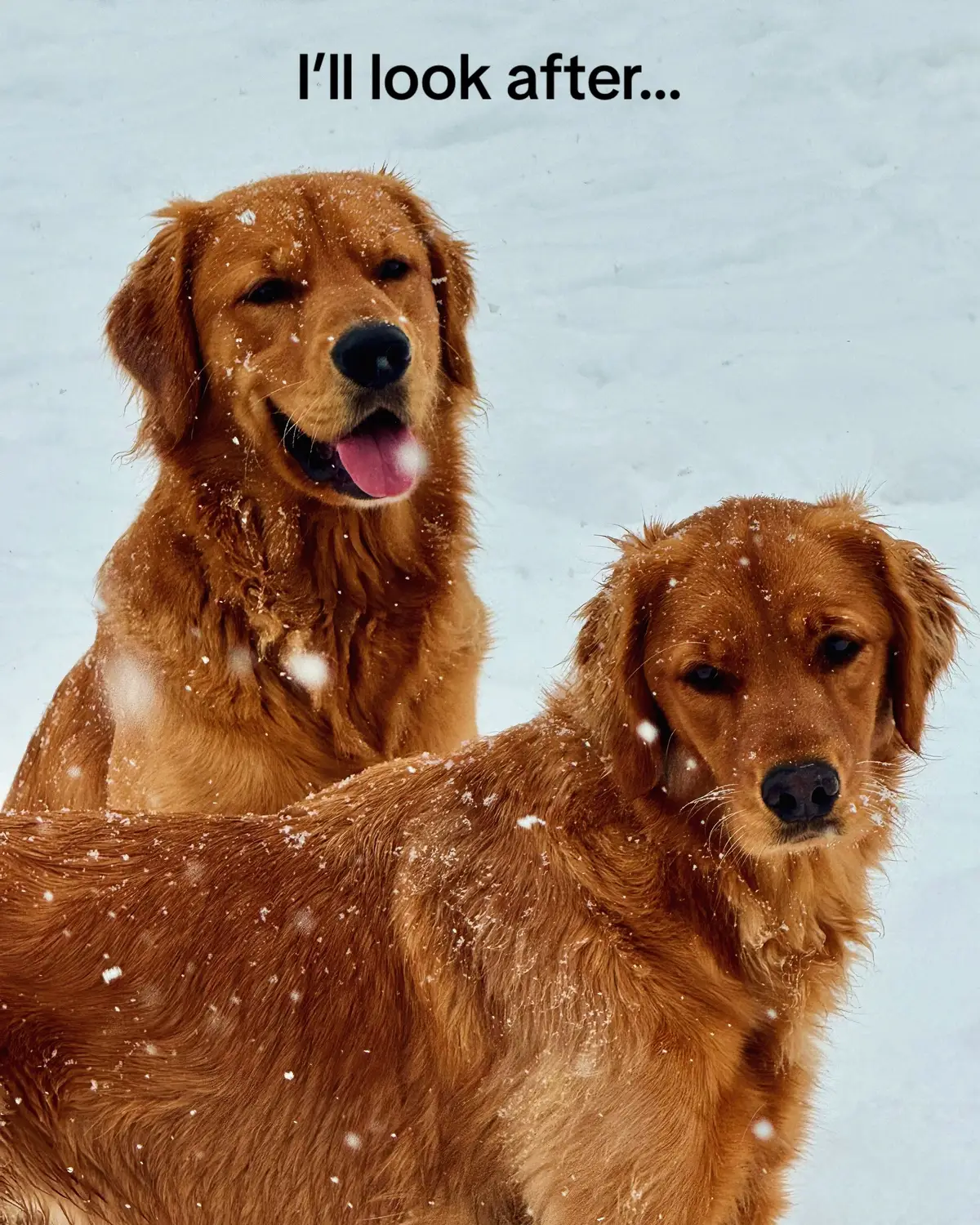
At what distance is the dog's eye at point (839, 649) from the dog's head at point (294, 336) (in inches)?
66.1

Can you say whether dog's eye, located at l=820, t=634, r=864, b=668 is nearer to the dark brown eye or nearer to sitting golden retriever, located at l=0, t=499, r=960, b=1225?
sitting golden retriever, located at l=0, t=499, r=960, b=1225

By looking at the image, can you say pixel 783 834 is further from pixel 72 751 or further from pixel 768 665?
Result: pixel 72 751

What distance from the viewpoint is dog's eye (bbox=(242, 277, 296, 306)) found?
4.42 m

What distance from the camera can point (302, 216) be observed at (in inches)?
175

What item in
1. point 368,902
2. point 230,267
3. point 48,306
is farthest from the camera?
point 48,306

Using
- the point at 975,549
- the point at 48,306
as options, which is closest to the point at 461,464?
the point at 975,549

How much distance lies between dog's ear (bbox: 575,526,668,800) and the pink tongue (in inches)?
47.2

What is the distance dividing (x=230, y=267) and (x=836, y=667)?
7.50ft

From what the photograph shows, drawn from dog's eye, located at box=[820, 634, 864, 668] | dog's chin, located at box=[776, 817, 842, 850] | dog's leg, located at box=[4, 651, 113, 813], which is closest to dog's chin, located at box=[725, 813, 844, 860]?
dog's chin, located at box=[776, 817, 842, 850]

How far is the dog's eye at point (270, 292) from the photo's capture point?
4.42 m

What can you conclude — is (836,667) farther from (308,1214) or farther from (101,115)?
(101,115)

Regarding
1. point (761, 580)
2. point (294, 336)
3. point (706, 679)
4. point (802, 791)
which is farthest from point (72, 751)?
point (802, 791)

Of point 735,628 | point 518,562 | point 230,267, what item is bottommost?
point 518,562

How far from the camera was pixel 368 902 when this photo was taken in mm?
3355
